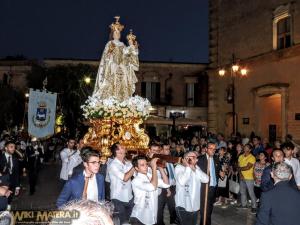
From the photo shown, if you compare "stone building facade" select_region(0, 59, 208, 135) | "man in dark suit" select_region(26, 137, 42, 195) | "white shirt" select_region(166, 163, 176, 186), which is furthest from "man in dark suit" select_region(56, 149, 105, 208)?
"stone building facade" select_region(0, 59, 208, 135)

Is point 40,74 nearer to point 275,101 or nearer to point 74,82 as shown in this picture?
point 74,82

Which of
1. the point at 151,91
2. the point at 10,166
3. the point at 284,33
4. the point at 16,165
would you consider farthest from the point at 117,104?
the point at 151,91

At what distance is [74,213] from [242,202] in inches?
375

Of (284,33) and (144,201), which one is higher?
(284,33)

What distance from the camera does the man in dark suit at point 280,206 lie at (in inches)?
185

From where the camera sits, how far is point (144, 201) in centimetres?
631

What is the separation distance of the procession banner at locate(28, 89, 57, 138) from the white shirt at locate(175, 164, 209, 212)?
31.0ft

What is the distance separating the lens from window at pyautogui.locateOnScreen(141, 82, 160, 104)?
37.5 m

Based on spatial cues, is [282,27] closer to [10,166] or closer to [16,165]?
[16,165]

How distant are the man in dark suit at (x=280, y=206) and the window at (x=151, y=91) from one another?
107 feet

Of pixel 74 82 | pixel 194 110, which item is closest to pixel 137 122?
pixel 74 82

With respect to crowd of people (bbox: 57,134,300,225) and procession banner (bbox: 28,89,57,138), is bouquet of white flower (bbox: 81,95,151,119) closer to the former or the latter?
crowd of people (bbox: 57,134,300,225)

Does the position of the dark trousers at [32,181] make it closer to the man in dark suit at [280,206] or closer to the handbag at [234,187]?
the handbag at [234,187]

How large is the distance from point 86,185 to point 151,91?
32657 mm
